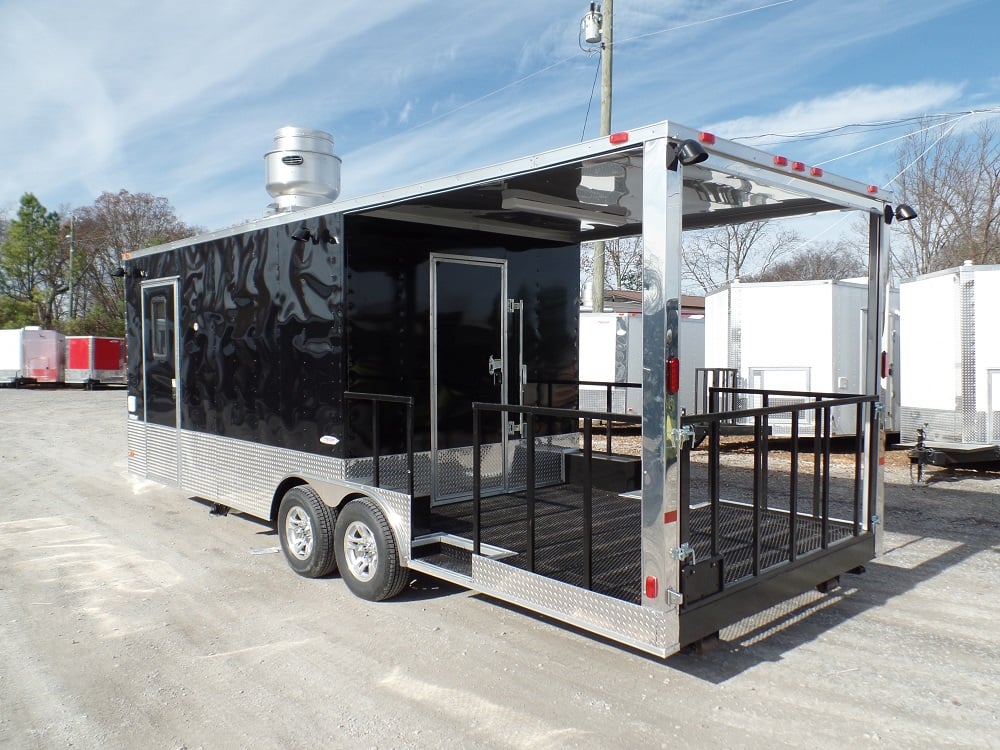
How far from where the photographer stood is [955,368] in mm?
8703

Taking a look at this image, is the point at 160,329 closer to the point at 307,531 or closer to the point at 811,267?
the point at 307,531

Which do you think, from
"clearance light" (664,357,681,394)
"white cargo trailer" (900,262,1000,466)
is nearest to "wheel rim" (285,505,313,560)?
"clearance light" (664,357,681,394)

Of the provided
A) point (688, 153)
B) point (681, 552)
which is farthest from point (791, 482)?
point (688, 153)

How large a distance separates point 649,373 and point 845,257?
119 ft

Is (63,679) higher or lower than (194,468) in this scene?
lower

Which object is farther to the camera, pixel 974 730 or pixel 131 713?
A: pixel 131 713

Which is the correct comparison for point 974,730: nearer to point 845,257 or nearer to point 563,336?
point 563,336

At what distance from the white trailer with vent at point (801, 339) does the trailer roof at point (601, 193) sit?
5.08m

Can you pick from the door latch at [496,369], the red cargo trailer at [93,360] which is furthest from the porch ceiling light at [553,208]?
the red cargo trailer at [93,360]

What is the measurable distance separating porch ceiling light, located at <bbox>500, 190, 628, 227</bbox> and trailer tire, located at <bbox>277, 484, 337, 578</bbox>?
2.34 metres

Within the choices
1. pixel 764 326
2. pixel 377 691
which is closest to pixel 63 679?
pixel 377 691

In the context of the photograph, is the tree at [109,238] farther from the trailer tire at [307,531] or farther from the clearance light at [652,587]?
the clearance light at [652,587]

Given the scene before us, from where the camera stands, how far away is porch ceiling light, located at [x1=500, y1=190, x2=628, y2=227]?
483 centimetres

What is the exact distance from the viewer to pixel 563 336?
678 cm
